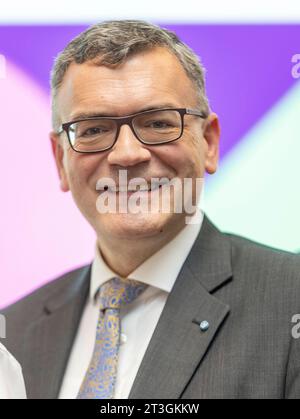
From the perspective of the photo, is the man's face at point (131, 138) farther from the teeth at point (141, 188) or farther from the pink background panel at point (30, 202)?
the pink background panel at point (30, 202)

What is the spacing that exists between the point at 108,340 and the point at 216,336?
296mm

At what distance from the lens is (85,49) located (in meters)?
1.64

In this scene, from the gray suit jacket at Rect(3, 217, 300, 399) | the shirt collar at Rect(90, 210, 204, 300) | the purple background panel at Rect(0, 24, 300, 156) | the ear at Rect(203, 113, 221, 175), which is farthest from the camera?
the purple background panel at Rect(0, 24, 300, 156)

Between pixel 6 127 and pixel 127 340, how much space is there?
1.08m

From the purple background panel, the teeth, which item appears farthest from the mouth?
the purple background panel

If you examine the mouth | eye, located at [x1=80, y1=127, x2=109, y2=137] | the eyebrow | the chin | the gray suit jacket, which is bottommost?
the gray suit jacket

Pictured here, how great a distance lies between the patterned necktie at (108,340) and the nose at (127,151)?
13.8 inches

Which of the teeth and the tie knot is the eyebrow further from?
the tie knot

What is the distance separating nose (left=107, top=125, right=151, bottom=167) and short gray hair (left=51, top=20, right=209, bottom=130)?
19cm

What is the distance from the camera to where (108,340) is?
1661 millimetres

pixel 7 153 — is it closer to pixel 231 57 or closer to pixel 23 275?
pixel 23 275

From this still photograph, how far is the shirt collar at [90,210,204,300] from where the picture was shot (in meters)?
1.68
